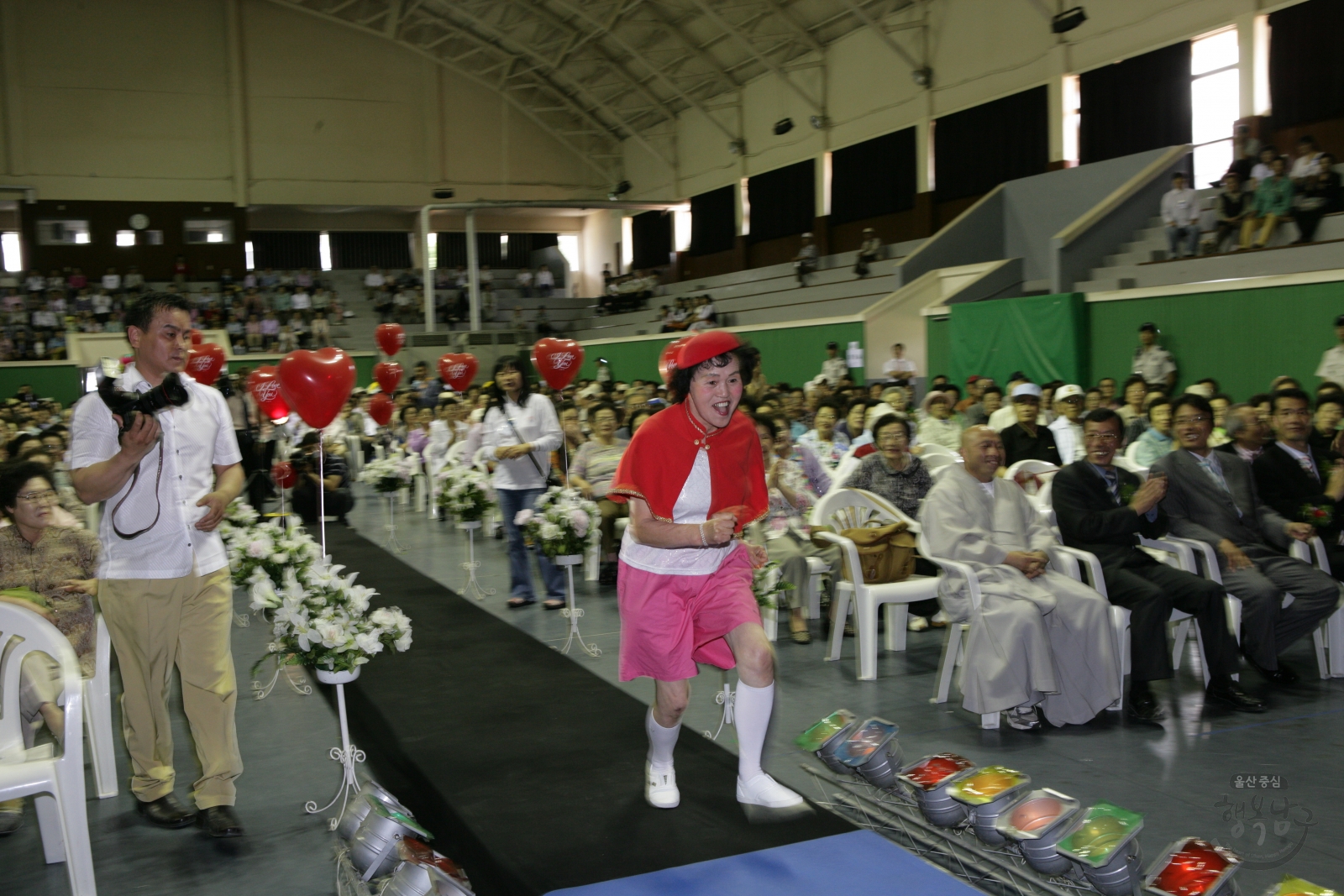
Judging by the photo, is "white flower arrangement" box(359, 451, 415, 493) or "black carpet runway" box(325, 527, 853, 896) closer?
"black carpet runway" box(325, 527, 853, 896)

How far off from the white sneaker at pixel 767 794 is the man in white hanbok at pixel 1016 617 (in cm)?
128

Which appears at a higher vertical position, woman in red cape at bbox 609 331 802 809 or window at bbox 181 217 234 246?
window at bbox 181 217 234 246

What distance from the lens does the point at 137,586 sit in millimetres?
3502

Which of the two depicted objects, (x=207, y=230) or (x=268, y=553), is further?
(x=207, y=230)

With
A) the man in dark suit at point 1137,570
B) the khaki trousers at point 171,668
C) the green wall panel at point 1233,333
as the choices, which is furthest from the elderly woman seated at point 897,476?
the green wall panel at point 1233,333

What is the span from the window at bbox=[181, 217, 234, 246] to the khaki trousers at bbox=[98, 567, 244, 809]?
26.9 metres

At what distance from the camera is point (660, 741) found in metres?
3.55

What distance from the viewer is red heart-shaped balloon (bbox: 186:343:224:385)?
8773mm

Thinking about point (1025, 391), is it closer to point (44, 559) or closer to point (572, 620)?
point (572, 620)

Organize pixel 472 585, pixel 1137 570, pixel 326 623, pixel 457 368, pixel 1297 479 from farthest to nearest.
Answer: pixel 457 368 → pixel 472 585 → pixel 1297 479 → pixel 1137 570 → pixel 326 623

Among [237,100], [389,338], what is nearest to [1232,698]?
[389,338]

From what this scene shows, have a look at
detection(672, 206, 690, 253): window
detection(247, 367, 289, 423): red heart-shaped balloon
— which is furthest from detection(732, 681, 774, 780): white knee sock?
detection(672, 206, 690, 253): window

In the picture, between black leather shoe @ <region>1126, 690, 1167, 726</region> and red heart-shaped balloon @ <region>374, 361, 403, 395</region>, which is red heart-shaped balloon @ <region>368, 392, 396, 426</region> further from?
black leather shoe @ <region>1126, 690, 1167, 726</region>

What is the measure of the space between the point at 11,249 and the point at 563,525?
27138 millimetres
